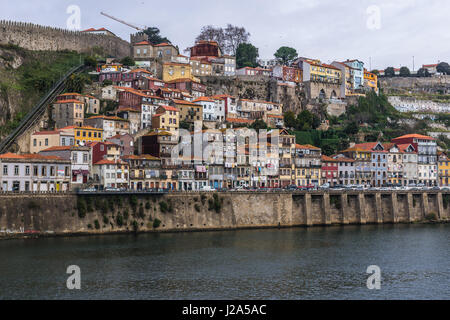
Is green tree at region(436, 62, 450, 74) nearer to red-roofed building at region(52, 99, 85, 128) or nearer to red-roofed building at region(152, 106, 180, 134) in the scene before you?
red-roofed building at region(152, 106, 180, 134)

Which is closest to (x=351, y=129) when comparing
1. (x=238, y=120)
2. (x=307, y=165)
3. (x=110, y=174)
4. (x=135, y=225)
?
(x=307, y=165)

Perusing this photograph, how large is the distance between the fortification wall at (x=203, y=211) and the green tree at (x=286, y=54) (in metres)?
63.4

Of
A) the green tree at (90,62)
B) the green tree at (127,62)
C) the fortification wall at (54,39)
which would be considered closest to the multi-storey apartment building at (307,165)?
the green tree at (127,62)

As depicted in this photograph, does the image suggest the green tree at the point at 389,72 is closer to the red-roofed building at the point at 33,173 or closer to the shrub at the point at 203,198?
the shrub at the point at 203,198

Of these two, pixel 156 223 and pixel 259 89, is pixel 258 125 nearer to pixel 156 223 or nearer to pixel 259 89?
pixel 259 89

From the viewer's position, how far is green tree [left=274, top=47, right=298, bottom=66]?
148375 mm

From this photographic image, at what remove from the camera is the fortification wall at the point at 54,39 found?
365 feet

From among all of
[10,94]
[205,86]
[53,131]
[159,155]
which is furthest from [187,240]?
[205,86]

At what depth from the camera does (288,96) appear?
124m

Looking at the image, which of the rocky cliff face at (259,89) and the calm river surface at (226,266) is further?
the rocky cliff face at (259,89)

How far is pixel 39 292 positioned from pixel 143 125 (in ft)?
186

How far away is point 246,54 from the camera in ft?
475
